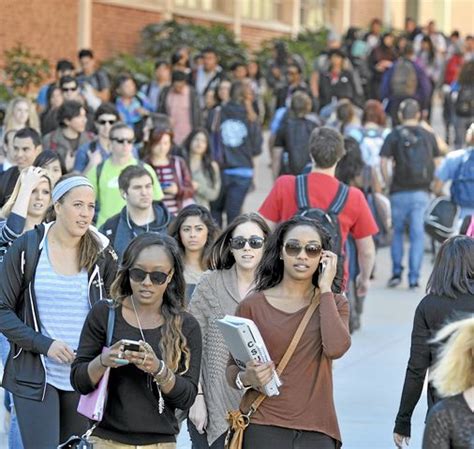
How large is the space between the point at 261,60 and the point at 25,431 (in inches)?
958

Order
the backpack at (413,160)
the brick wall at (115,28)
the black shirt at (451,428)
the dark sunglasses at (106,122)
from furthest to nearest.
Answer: the brick wall at (115,28) → the backpack at (413,160) → the dark sunglasses at (106,122) → the black shirt at (451,428)

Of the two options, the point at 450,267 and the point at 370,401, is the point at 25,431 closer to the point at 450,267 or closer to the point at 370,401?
the point at 450,267

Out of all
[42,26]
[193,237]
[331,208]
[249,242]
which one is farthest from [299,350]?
[42,26]

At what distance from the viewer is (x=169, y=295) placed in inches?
245

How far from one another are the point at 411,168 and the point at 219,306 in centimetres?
850

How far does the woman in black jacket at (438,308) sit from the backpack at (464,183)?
247 inches

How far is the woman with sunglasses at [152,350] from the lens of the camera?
5965 millimetres

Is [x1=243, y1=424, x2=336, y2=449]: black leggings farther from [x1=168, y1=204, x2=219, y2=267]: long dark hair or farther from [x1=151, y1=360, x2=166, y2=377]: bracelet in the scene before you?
[x1=168, y1=204, x2=219, y2=267]: long dark hair

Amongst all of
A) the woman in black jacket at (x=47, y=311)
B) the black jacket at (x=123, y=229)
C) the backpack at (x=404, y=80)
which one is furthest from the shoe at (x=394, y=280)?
the woman in black jacket at (x=47, y=311)

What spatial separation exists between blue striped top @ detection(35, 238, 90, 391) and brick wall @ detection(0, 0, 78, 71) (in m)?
16.8

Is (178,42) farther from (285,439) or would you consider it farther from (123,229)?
(285,439)

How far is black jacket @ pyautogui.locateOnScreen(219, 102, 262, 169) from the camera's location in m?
16.3

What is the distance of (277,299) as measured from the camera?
20.6ft

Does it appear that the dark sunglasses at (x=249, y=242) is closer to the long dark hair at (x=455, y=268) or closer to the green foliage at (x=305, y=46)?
the long dark hair at (x=455, y=268)
